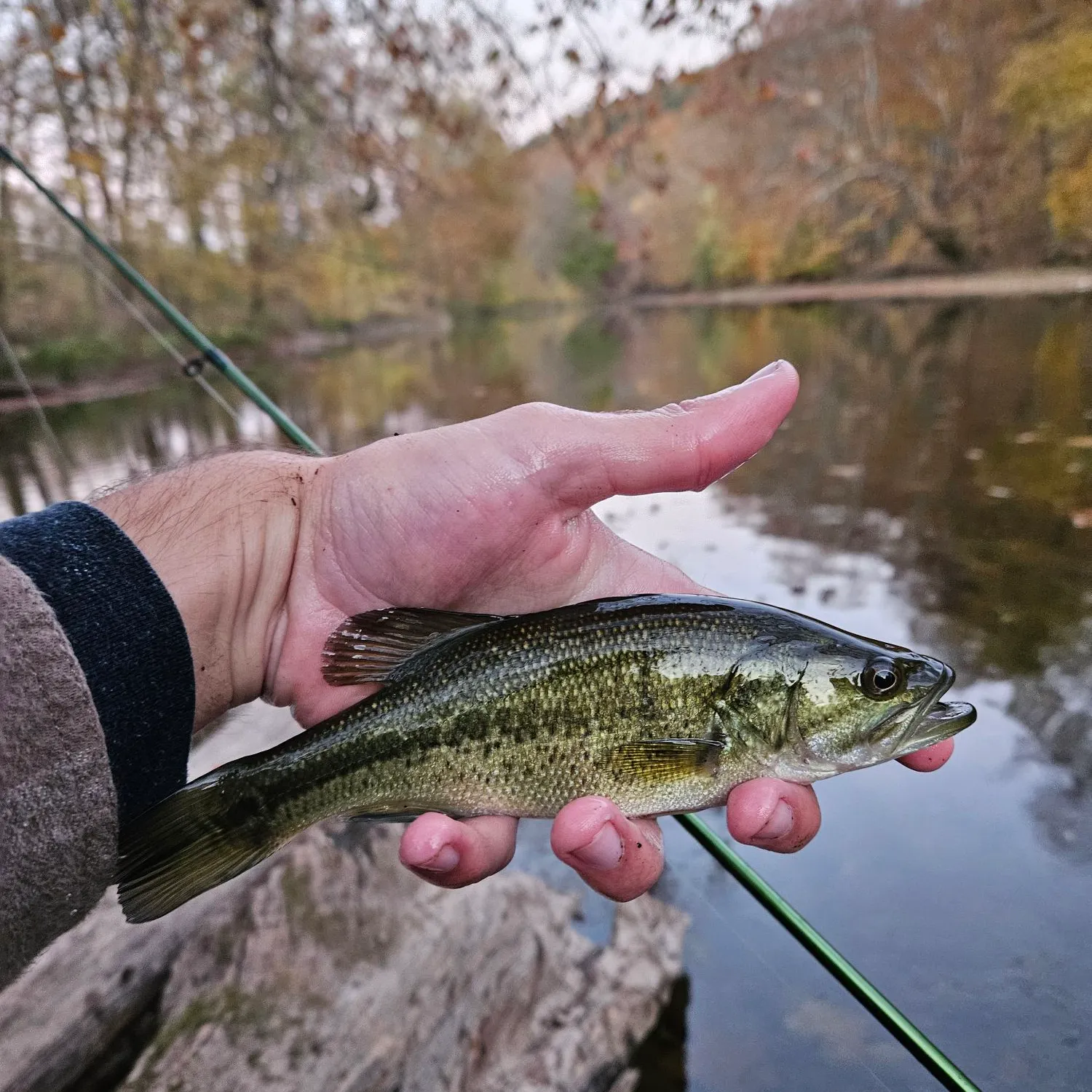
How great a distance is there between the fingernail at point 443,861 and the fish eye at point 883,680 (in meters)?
1.23

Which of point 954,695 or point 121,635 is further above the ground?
point 121,635

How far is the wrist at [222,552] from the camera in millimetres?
2605

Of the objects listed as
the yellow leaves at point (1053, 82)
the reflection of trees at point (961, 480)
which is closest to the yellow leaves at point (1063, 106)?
the yellow leaves at point (1053, 82)

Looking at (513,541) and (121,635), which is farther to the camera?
(513,541)

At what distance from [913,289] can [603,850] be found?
51.4 m

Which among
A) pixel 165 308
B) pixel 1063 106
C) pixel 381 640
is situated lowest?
pixel 381 640

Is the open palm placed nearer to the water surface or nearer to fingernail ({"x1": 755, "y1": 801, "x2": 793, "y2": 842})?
fingernail ({"x1": 755, "y1": 801, "x2": 793, "y2": 842})

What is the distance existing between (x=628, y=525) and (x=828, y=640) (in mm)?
6481

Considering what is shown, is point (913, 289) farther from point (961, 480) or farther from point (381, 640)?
point (381, 640)

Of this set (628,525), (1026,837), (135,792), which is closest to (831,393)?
(628,525)

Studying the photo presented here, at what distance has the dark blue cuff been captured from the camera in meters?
2.08

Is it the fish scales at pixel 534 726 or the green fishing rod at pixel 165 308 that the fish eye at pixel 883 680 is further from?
the green fishing rod at pixel 165 308

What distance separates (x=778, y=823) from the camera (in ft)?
7.13

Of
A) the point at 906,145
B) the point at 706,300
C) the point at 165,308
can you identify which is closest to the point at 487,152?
the point at 906,145
